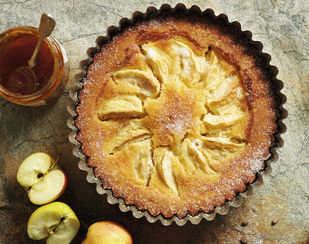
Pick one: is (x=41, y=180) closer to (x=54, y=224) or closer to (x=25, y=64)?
(x=54, y=224)

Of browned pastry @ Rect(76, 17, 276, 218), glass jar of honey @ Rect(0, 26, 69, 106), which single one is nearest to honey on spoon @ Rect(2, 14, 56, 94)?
glass jar of honey @ Rect(0, 26, 69, 106)

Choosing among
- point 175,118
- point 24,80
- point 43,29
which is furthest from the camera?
point 24,80

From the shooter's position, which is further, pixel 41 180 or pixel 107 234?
pixel 41 180

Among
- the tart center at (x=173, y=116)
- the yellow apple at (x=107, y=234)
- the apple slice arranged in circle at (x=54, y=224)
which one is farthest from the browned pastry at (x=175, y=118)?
the apple slice arranged in circle at (x=54, y=224)

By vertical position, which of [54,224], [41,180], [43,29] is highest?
[43,29]

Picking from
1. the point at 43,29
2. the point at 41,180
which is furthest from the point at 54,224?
the point at 43,29

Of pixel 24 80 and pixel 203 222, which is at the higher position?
pixel 24 80

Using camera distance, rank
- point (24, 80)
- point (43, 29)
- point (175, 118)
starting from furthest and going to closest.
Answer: point (24, 80) → point (43, 29) → point (175, 118)

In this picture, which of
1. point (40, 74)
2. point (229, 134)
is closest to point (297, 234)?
point (229, 134)
